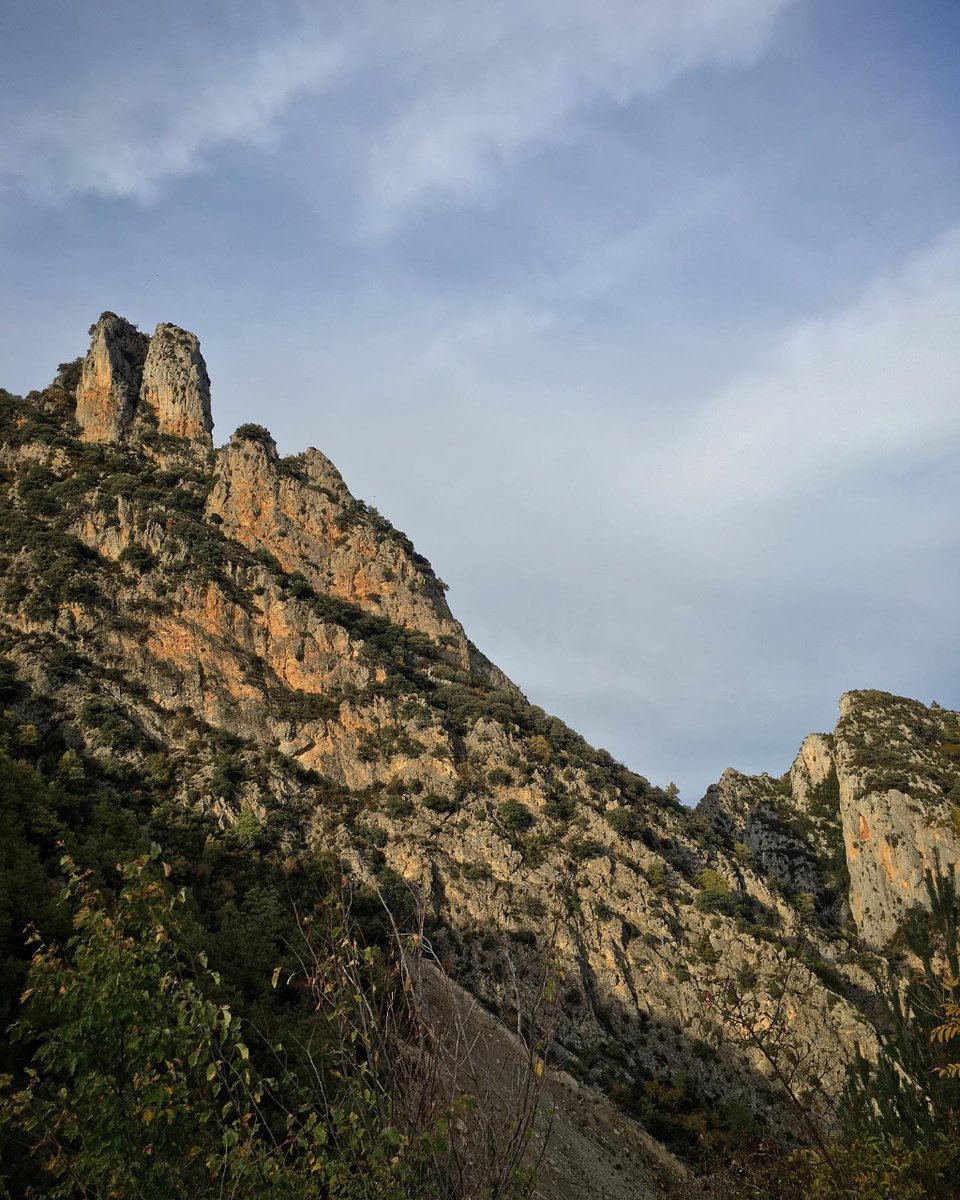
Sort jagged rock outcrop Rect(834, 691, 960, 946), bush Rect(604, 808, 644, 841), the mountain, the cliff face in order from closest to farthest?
the mountain < bush Rect(604, 808, 644, 841) < jagged rock outcrop Rect(834, 691, 960, 946) < the cliff face

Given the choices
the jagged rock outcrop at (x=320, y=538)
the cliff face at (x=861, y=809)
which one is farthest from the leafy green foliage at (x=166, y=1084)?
the jagged rock outcrop at (x=320, y=538)

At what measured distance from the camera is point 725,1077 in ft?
128

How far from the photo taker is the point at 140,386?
75500 millimetres

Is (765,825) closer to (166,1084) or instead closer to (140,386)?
(140,386)

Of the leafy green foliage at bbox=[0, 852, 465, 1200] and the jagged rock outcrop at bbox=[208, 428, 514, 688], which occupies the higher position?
the jagged rock outcrop at bbox=[208, 428, 514, 688]

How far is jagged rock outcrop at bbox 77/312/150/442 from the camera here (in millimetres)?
70875

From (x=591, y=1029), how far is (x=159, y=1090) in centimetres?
3838

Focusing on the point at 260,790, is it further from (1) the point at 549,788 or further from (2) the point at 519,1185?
(2) the point at 519,1185

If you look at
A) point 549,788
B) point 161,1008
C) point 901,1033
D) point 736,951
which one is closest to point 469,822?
point 549,788

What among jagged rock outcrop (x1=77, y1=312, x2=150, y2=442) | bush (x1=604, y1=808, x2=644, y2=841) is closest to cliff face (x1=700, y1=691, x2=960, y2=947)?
bush (x1=604, y1=808, x2=644, y2=841)

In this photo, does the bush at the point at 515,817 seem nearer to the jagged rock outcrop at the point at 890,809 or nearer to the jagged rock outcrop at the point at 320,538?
the jagged rock outcrop at the point at 320,538

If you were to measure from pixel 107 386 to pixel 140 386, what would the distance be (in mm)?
4055

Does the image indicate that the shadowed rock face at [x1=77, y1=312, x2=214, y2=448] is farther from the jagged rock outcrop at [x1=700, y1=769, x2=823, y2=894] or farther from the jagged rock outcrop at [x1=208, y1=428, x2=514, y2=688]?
the jagged rock outcrop at [x1=700, y1=769, x2=823, y2=894]

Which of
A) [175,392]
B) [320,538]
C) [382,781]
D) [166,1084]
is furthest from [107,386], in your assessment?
[166,1084]
